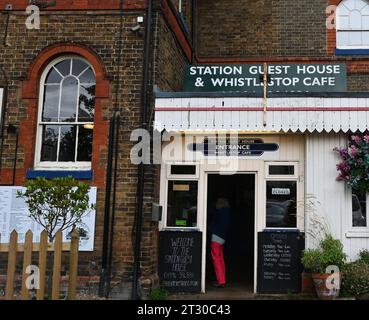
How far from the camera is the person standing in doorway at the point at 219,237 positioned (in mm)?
9594

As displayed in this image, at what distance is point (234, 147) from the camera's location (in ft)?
30.8

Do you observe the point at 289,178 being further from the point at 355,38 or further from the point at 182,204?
the point at 355,38

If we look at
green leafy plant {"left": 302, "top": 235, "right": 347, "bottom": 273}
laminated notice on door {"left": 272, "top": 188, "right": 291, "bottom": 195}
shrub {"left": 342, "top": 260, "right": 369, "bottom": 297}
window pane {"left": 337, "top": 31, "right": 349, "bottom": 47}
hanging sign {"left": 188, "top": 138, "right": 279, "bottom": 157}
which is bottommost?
shrub {"left": 342, "top": 260, "right": 369, "bottom": 297}

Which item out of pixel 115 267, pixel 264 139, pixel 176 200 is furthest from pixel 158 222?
pixel 264 139

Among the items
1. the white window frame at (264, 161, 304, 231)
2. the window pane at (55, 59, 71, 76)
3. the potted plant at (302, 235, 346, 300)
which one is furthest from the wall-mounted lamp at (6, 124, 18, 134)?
the potted plant at (302, 235, 346, 300)

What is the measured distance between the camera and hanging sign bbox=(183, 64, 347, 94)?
11.0 metres

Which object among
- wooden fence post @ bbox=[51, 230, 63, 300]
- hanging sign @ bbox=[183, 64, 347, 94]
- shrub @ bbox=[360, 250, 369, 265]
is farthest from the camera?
hanging sign @ bbox=[183, 64, 347, 94]

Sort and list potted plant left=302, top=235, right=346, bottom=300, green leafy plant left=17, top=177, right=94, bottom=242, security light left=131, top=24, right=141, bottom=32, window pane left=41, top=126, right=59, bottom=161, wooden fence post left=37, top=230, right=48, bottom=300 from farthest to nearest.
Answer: window pane left=41, top=126, right=59, bottom=161 → security light left=131, top=24, right=141, bottom=32 → potted plant left=302, top=235, right=346, bottom=300 → green leafy plant left=17, top=177, right=94, bottom=242 → wooden fence post left=37, top=230, right=48, bottom=300

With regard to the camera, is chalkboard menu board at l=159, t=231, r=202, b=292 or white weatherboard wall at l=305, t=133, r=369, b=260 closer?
white weatherboard wall at l=305, t=133, r=369, b=260

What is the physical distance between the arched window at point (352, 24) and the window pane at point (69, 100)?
24.2ft

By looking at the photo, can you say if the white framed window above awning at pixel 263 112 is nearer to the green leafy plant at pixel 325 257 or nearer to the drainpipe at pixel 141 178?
the drainpipe at pixel 141 178

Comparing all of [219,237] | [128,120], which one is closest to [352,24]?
[219,237]

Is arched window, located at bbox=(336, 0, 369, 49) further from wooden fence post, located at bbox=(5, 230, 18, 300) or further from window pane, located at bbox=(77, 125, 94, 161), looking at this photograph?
wooden fence post, located at bbox=(5, 230, 18, 300)

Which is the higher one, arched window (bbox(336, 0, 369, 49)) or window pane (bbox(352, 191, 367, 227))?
arched window (bbox(336, 0, 369, 49))
